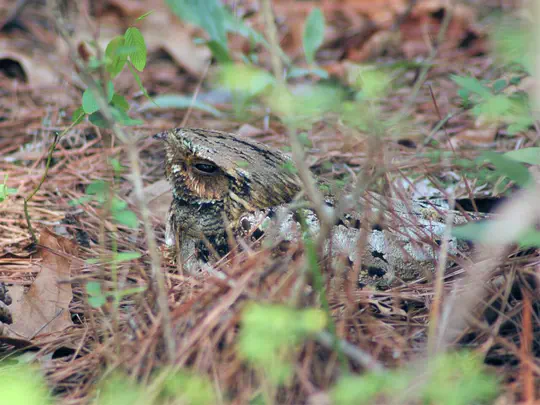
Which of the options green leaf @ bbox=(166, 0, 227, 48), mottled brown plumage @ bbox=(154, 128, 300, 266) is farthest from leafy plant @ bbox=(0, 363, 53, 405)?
green leaf @ bbox=(166, 0, 227, 48)

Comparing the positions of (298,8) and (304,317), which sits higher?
(298,8)

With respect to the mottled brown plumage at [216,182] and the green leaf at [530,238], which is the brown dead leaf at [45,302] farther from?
the green leaf at [530,238]

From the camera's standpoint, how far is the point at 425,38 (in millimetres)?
5875

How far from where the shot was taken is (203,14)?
1.87 metres

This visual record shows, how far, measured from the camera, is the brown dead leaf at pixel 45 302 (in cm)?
245

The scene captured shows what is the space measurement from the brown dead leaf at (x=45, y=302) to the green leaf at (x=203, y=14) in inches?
46.0

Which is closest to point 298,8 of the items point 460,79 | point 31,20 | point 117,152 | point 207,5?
point 31,20

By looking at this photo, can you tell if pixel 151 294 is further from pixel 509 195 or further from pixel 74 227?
pixel 509 195

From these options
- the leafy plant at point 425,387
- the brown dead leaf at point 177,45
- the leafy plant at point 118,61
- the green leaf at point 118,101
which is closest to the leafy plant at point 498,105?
the leafy plant at point 425,387

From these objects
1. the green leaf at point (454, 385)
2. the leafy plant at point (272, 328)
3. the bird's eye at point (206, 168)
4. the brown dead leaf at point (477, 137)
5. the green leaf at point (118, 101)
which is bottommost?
the brown dead leaf at point (477, 137)

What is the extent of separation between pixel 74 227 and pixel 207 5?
1.86 meters

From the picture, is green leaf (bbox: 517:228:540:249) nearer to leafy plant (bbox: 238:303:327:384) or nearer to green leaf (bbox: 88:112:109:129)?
leafy plant (bbox: 238:303:327:384)

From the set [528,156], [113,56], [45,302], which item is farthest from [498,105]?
[45,302]

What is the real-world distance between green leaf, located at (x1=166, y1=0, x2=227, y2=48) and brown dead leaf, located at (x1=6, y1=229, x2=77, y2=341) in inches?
46.0
